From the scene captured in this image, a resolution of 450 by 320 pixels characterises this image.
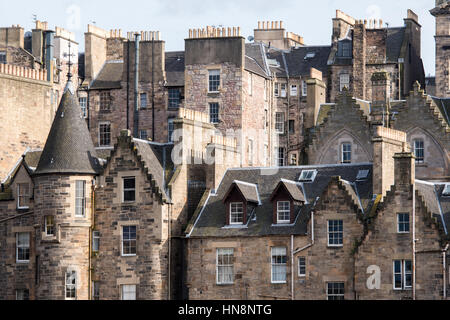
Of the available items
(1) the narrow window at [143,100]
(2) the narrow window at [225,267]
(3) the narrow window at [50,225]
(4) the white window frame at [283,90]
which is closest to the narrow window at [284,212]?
(2) the narrow window at [225,267]

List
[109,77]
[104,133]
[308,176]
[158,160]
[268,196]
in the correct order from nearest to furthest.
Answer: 1. [268,196]
2. [308,176]
3. [158,160]
4. [104,133]
5. [109,77]

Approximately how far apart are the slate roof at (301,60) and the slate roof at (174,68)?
23.2ft

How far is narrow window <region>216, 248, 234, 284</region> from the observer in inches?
3029

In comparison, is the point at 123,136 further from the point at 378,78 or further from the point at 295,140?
the point at 295,140

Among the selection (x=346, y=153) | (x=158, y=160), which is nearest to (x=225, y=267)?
(x=158, y=160)

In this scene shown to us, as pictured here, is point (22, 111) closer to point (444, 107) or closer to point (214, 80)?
point (214, 80)

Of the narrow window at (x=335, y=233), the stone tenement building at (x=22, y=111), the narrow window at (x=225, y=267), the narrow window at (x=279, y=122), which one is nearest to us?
the narrow window at (x=335, y=233)

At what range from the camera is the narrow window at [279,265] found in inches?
2985

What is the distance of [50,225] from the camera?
78375mm

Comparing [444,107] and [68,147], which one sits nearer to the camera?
[68,147]

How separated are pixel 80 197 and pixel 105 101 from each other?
28366 mm

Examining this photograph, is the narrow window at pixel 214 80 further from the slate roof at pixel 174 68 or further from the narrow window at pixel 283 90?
the narrow window at pixel 283 90

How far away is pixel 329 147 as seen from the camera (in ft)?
294

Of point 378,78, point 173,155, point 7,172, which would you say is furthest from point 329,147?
point 7,172
